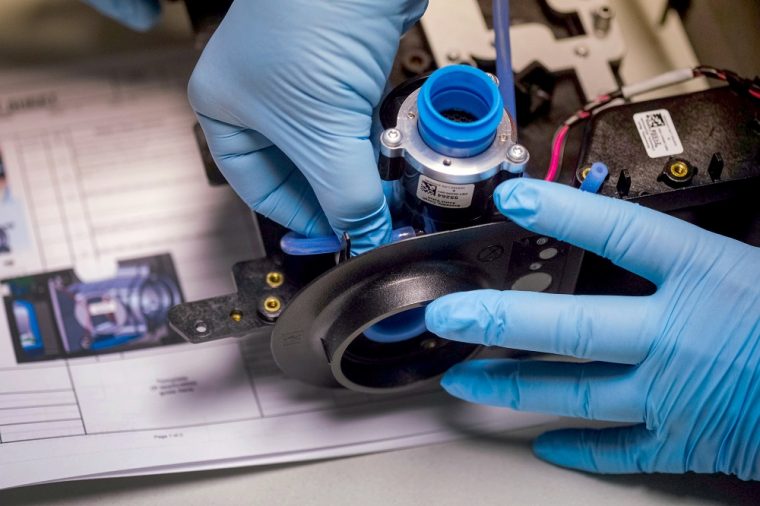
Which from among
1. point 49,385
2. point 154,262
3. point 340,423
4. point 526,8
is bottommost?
point 340,423

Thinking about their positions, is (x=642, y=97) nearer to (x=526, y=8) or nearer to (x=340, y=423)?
(x=526, y=8)

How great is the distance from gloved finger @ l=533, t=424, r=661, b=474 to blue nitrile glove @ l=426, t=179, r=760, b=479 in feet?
0.27

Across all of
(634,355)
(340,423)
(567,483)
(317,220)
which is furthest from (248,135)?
(567,483)

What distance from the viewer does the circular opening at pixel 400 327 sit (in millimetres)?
1110

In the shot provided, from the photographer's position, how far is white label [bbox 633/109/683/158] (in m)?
1.07

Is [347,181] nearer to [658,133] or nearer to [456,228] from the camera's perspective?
[456,228]

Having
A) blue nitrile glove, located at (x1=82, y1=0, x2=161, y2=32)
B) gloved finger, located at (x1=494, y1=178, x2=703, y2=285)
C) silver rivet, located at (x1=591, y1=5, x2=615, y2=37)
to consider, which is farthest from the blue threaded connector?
blue nitrile glove, located at (x1=82, y1=0, x2=161, y2=32)

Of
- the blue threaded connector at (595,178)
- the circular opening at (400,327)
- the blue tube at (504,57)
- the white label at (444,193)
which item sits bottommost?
the circular opening at (400,327)

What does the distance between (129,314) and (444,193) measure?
56 centimetres

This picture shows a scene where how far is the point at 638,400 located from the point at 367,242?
1.24 ft

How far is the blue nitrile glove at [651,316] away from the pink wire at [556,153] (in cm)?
14

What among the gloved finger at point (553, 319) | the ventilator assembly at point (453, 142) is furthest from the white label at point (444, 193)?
the gloved finger at point (553, 319)

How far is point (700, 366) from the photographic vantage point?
0.98m

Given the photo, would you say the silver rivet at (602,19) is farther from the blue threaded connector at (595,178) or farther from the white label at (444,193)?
the white label at (444,193)
